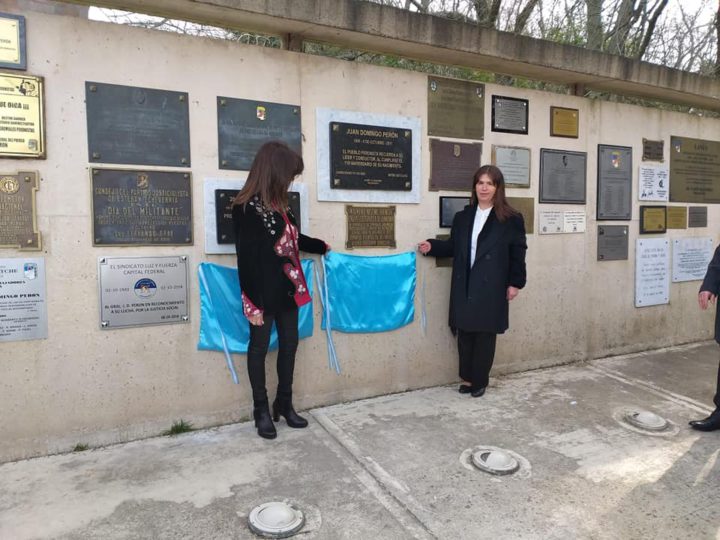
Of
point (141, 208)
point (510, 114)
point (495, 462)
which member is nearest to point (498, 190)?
point (510, 114)

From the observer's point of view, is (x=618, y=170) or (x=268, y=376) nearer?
(x=268, y=376)

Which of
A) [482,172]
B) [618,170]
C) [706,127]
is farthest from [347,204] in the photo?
[706,127]

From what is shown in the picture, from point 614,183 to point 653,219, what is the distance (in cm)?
66

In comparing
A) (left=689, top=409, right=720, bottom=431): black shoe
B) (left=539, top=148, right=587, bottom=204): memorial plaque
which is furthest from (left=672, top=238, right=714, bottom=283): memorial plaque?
(left=689, top=409, right=720, bottom=431): black shoe

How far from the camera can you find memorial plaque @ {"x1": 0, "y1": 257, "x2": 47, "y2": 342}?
283 centimetres

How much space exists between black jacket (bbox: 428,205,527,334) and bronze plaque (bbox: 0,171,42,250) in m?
2.51

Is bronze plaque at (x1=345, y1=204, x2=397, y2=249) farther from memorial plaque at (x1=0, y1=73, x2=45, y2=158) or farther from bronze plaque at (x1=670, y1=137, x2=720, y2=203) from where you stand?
bronze plaque at (x1=670, y1=137, x2=720, y2=203)

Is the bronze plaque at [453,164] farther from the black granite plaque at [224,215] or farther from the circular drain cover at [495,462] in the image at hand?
the circular drain cover at [495,462]

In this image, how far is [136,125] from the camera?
10.0 ft

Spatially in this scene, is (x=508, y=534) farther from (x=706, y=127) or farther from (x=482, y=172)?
(x=706, y=127)

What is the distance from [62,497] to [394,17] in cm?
336

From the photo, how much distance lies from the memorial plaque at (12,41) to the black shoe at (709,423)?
438cm

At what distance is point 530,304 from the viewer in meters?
4.52

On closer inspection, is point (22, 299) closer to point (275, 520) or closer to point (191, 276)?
point (191, 276)
